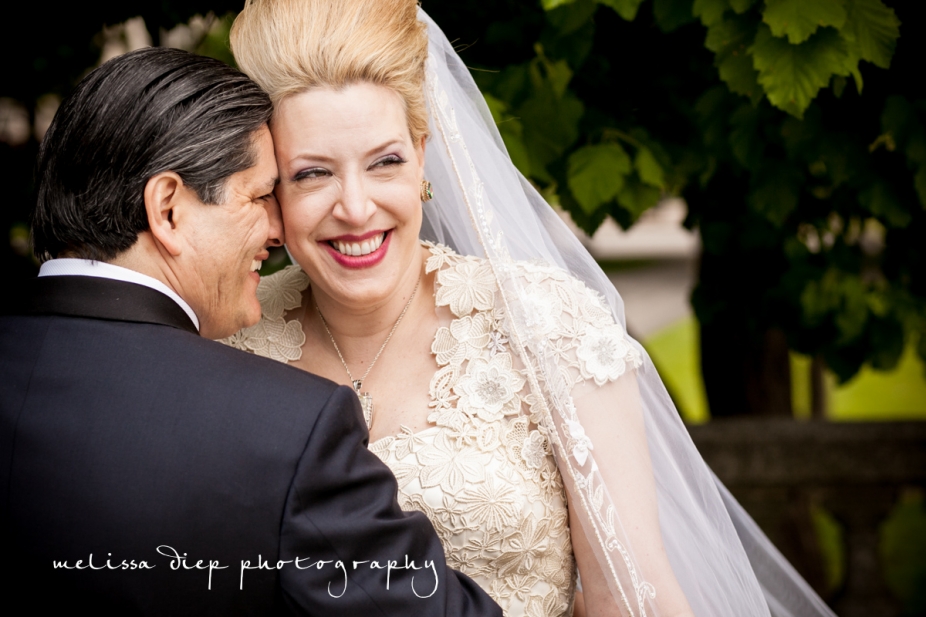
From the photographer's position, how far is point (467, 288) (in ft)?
8.67

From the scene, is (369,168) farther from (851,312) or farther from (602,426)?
(851,312)

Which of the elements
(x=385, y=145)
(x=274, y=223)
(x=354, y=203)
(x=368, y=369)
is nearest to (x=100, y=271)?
(x=274, y=223)

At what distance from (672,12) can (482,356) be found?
1.28 metres

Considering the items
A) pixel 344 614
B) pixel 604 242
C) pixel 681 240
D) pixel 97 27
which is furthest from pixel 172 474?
pixel 681 240

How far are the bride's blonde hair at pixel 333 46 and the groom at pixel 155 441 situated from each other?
0.42 m

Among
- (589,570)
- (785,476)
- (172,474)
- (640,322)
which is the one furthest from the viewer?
(640,322)

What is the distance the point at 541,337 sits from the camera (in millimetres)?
2416

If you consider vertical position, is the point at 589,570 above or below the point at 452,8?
below

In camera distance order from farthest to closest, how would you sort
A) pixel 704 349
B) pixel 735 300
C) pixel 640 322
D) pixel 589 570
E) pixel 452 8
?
A: pixel 640 322 < pixel 704 349 < pixel 735 300 < pixel 452 8 < pixel 589 570

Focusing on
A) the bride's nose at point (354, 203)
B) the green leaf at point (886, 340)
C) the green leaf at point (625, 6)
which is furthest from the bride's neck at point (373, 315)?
the green leaf at point (886, 340)

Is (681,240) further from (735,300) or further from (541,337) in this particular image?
(541,337)

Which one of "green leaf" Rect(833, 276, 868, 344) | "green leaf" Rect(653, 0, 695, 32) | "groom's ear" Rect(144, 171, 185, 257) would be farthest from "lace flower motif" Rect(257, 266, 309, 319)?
"green leaf" Rect(833, 276, 868, 344)

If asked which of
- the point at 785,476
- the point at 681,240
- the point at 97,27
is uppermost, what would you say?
the point at 97,27

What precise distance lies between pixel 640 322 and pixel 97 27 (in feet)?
40.5
